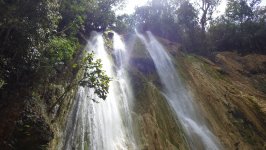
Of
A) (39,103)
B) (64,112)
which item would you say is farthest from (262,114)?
(39,103)

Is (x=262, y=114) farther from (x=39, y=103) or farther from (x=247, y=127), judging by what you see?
(x=39, y=103)

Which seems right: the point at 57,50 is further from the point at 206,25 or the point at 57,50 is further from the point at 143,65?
the point at 206,25

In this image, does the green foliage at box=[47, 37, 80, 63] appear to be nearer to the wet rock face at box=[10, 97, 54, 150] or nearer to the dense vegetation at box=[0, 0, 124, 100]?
the dense vegetation at box=[0, 0, 124, 100]

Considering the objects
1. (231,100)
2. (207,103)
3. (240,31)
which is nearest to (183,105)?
(207,103)

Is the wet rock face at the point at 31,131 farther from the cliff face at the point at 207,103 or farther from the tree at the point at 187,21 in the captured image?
the tree at the point at 187,21

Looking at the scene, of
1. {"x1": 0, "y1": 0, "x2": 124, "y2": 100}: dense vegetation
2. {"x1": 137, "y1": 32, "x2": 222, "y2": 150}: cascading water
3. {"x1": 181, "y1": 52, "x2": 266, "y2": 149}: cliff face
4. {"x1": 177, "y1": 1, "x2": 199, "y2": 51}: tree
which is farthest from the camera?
{"x1": 177, "y1": 1, "x2": 199, "y2": 51}: tree

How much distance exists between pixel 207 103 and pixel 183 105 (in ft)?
7.48

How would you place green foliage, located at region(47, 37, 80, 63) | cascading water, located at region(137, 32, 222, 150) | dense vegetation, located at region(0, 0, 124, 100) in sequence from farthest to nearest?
cascading water, located at region(137, 32, 222, 150)
green foliage, located at region(47, 37, 80, 63)
dense vegetation, located at region(0, 0, 124, 100)

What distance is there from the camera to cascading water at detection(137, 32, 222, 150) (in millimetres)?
17203

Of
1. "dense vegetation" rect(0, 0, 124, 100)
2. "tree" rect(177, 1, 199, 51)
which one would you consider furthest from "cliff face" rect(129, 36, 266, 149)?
"tree" rect(177, 1, 199, 51)

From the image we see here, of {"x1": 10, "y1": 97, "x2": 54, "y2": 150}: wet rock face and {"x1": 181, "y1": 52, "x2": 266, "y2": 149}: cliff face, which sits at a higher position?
{"x1": 181, "y1": 52, "x2": 266, "y2": 149}: cliff face

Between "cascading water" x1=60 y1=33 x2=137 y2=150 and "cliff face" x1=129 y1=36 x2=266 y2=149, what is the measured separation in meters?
0.68

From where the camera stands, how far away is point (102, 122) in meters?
14.2

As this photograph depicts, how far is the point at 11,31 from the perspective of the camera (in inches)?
462
